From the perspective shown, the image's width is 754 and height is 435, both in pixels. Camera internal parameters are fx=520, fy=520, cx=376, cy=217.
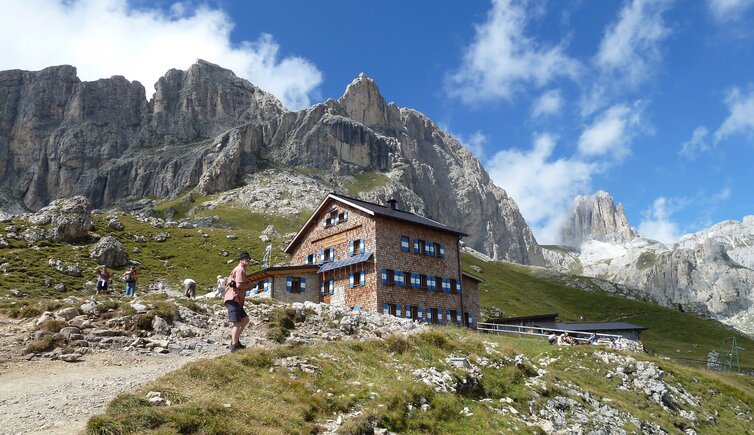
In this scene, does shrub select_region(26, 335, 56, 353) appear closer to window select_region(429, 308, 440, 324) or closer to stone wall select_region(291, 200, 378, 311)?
stone wall select_region(291, 200, 378, 311)

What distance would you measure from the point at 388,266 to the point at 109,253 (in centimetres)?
6462

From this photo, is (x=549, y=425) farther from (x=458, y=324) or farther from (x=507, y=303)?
(x=507, y=303)

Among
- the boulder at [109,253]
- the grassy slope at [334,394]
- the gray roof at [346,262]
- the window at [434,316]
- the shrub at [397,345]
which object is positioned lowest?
the grassy slope at [334,394]

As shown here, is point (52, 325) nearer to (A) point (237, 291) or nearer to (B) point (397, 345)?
(A) point (237, 291)

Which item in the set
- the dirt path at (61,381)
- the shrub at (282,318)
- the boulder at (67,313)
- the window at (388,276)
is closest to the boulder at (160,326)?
the dirt path at (61,381)

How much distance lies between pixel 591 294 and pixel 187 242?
12623cm

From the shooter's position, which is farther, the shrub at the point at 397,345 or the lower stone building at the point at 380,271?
the lower stone building at the point at 380,271

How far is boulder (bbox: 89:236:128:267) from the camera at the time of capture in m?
91.2

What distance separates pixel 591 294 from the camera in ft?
558

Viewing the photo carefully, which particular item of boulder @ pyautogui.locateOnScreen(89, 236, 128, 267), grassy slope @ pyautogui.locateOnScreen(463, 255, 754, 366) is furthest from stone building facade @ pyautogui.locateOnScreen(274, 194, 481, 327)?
grassy slope @ pyautogui.locateOnScreen(463, 255, 754, 366)

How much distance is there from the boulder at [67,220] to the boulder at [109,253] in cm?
805

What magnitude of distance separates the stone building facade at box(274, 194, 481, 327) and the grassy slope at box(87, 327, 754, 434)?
18349 millimetres

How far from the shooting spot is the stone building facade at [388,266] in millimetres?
49781

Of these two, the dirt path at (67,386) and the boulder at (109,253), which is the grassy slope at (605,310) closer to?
the boulder at (109,253)
